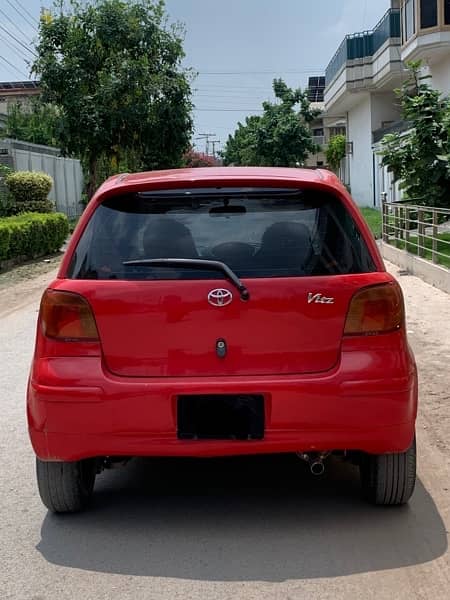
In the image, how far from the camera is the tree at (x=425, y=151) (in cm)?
1705

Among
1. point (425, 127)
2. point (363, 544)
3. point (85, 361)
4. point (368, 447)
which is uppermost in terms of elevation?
point (425, 127)

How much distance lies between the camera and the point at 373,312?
153 inches

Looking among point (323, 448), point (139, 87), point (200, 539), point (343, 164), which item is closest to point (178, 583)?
point (200, 539)

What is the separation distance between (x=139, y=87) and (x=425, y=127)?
536 inches

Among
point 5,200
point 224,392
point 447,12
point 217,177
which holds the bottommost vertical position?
point 224,392

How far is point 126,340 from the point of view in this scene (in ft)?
12.6

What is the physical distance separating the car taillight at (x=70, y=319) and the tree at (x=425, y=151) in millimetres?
14038

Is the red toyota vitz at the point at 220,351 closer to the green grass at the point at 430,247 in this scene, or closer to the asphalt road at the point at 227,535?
the asphalt road at the point at 227,535

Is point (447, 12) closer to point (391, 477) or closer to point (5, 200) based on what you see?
point (5, 200)

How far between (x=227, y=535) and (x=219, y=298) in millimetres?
1142

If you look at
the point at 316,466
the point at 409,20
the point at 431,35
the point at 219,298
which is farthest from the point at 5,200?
the point at 219,298

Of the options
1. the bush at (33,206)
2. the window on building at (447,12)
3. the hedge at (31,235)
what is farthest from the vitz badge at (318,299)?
the window on building at (447,12)

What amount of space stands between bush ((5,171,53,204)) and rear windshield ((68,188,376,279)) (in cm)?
2051

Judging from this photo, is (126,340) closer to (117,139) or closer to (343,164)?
(117,139)
